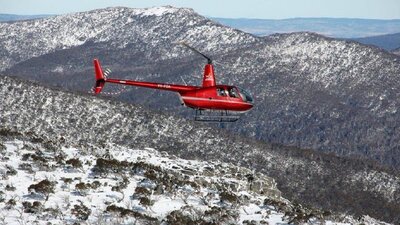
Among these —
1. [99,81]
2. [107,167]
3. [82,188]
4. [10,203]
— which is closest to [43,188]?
[82,188]

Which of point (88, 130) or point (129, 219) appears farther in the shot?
point (88, 130)

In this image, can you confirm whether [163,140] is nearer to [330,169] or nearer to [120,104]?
[120,104]

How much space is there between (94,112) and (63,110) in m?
8.39

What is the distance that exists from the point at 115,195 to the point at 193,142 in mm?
119294

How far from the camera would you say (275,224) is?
38812mm

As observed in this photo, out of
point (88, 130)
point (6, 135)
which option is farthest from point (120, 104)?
point (6, 135)

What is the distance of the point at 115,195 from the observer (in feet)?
131

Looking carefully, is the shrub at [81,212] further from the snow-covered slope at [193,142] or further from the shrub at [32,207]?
the snow-covered slope at [193,142]

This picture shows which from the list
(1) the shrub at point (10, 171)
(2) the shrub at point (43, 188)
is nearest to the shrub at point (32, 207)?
(2) the shrub at point (43, 188)

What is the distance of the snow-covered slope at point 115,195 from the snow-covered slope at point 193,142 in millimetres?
88591

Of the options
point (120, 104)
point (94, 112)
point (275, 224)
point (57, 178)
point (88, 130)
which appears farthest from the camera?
point (120, 104)

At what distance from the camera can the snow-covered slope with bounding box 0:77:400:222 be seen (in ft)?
477

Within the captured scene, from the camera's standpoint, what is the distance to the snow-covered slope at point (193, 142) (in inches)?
5719

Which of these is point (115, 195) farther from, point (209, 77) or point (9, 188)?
point (209, 77)
